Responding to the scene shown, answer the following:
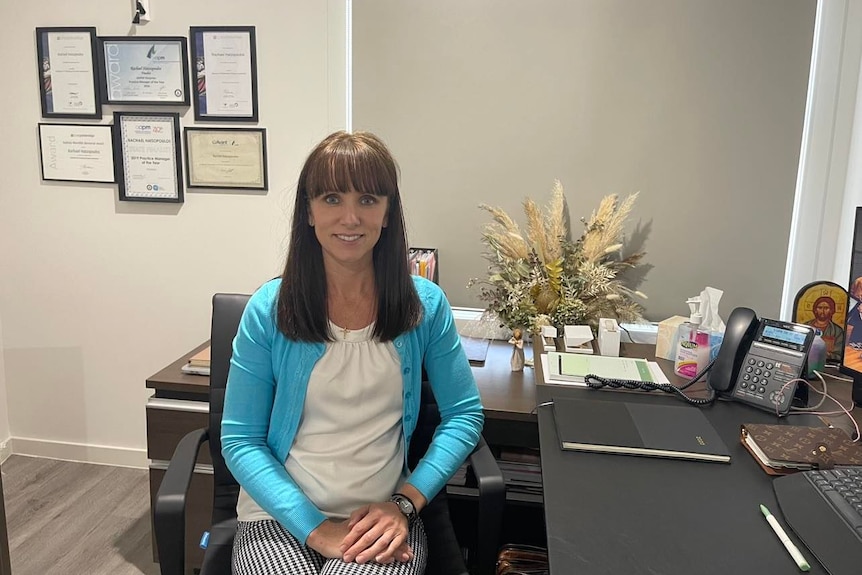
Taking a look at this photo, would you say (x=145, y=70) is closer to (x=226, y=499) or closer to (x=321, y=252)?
(x=321, y=252)

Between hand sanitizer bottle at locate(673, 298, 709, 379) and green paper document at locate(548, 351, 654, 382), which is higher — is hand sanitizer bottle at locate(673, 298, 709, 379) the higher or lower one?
the higher one

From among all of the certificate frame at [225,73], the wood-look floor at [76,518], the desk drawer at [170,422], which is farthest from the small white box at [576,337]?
the wood-look floor at [76,518]

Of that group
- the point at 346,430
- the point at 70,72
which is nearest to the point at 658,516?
the point at 346,430

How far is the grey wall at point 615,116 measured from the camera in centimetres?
204

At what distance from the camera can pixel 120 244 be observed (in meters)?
2.46

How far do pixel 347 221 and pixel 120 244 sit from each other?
1542 mm

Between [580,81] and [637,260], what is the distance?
0.62m

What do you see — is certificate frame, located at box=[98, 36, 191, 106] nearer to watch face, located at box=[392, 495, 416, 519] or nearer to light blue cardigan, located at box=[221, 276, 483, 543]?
light blue cardigan, located at box=[221, 276, 483, 543]

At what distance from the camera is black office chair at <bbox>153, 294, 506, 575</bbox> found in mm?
1222

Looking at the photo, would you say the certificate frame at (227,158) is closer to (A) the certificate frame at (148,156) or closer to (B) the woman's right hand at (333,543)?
(A) the certificate frame at (148,156)

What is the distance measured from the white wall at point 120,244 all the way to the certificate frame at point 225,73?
0.03 metres

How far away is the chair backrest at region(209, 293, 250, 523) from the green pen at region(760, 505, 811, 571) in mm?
1111

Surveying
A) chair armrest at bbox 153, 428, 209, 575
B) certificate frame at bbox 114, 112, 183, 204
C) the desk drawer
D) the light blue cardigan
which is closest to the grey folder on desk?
the light blue cardigan

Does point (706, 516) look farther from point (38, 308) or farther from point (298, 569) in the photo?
point (38, 308)
